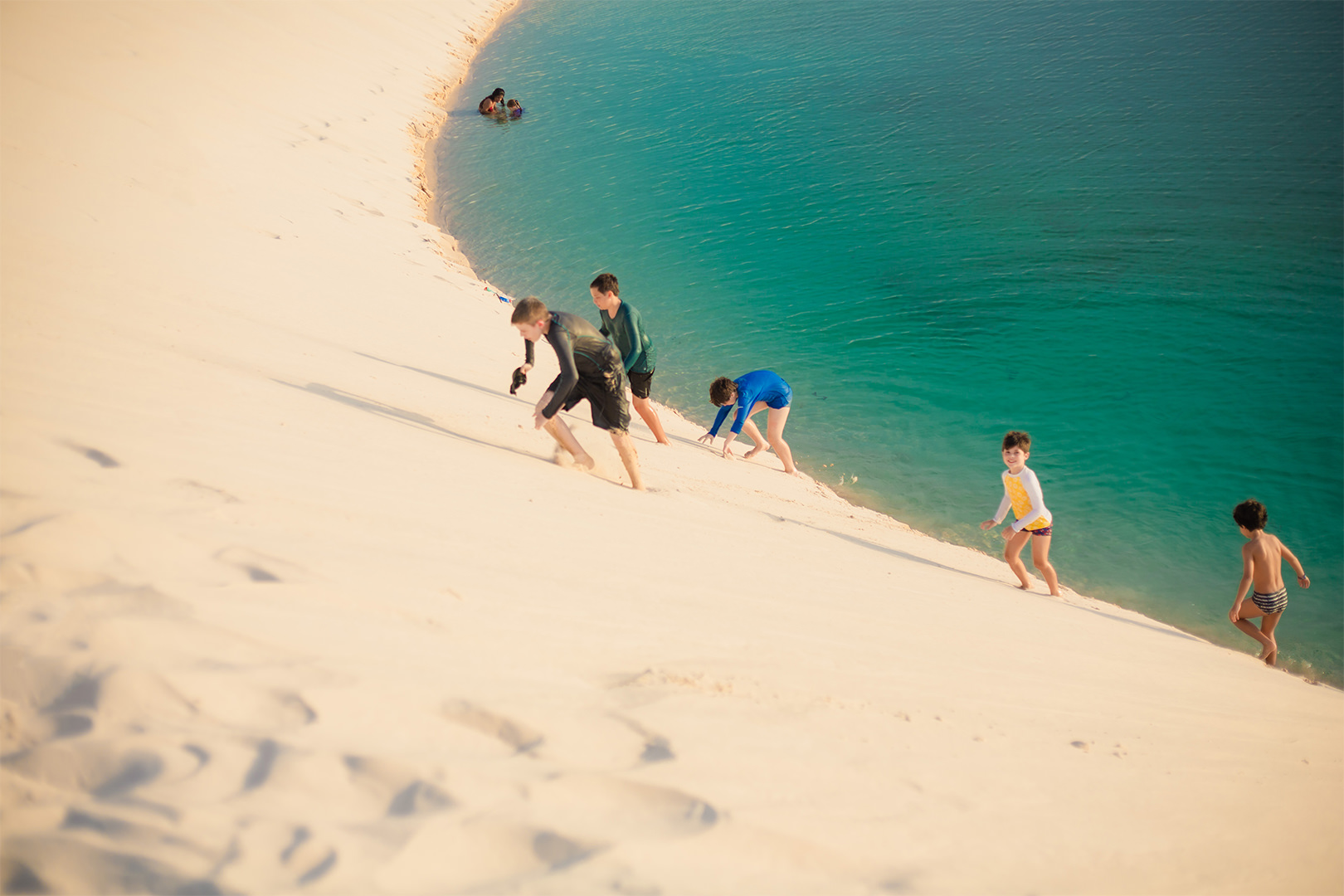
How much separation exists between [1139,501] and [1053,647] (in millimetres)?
4701

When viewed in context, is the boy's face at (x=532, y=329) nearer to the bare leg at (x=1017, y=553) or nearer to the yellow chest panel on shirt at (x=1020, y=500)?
the yellow chest panel on shirt at (x=1020, y=500)

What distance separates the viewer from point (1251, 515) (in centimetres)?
550

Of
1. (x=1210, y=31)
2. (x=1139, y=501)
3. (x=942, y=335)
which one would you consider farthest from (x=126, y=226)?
(x=1210, y=31)

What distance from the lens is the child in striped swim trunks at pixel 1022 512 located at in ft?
18.4

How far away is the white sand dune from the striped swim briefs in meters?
0.69

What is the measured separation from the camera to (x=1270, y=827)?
9.38ft

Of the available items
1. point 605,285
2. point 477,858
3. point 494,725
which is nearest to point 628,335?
point 605,285

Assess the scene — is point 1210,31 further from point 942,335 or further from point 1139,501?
point 1139,501

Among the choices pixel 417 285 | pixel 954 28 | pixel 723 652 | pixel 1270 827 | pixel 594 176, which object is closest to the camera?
pixel 1270 827

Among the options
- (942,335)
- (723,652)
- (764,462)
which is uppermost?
(942,335)

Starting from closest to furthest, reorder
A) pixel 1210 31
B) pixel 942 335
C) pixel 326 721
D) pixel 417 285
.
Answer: pixel 326 721
pixel 417 285
pixel 942 335
pixel 1210 31

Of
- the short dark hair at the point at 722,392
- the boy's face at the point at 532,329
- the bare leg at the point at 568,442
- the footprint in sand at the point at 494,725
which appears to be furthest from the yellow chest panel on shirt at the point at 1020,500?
the footprint in sand at the point at 494,725

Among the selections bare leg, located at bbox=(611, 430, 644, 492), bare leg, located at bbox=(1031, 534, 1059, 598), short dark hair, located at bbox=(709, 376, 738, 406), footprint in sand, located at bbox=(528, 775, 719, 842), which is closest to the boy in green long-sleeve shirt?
short dark hair, located at bbox=(709, 376, 738, 406)

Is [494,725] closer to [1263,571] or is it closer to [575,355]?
[575,355]
